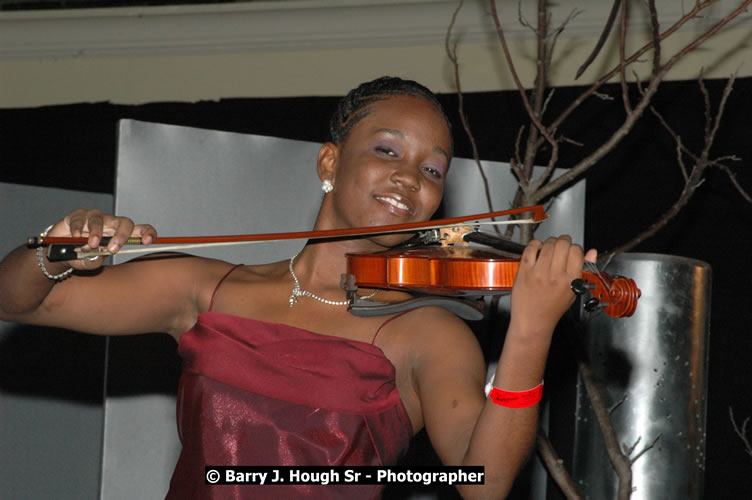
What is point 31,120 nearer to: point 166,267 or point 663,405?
point 166,267

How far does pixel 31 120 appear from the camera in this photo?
434cm

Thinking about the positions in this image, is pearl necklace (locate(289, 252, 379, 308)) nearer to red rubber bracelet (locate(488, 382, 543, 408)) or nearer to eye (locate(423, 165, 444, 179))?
eye (locate(423, 165, 444, 179))

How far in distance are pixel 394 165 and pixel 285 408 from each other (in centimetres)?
53

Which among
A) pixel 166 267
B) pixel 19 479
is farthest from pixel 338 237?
pixel 19 479

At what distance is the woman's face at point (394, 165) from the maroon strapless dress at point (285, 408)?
27 centimetres

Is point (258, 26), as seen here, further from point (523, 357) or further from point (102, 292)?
point (523, 357)

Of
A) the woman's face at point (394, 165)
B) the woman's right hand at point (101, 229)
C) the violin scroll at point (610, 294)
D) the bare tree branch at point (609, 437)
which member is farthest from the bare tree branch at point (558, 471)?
the woman's right hand at point (101, 229)

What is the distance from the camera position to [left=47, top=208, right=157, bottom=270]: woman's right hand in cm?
165

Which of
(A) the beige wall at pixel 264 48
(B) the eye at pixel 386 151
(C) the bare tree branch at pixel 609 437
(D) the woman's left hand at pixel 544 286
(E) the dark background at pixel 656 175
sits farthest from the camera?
(A) the beige wall at pixel 264 48

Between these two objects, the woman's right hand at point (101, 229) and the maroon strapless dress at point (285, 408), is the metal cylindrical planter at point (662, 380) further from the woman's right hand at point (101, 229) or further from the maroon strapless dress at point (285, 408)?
the woman's right hand at point (101, 229)

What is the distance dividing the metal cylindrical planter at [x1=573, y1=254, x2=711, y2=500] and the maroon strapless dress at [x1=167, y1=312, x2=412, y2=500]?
1003mm

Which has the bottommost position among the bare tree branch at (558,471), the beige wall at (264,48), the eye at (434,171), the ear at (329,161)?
the bare tree branch at (558,471)

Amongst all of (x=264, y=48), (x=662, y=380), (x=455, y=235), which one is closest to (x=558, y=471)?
(x=662, y=380)

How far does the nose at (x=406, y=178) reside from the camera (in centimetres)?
189
